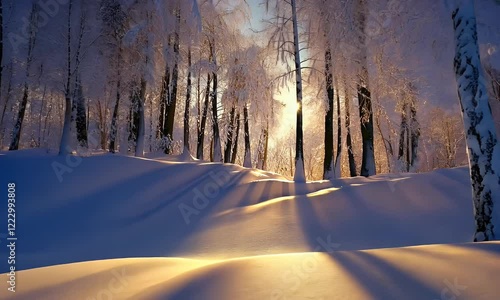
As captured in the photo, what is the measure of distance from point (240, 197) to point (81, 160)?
6.03 meters

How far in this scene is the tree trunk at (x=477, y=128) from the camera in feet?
14.3

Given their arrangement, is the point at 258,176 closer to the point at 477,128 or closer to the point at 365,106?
the point at 365,106

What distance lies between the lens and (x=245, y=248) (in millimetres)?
5125

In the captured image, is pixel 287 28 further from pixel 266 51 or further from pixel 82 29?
pixel 82 29

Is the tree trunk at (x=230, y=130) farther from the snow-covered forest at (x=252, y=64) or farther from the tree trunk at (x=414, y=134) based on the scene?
the tree trunk at (x=414, y=134)

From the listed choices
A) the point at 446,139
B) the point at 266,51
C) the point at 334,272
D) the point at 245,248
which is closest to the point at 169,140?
the point at 266,51
